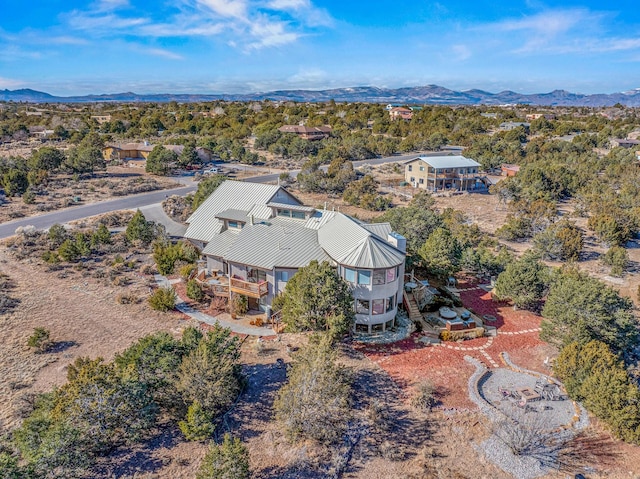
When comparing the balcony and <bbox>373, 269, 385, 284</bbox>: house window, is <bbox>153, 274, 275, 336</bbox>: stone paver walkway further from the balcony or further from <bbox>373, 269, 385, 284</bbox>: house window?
<bbox>373, 269, 385, 284</bbox>: house window

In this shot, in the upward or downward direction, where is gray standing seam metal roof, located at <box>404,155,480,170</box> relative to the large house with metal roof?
upward

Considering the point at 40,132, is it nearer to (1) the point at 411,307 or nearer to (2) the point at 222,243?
(2) the point at 222,243

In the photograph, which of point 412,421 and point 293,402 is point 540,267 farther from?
point 293,402

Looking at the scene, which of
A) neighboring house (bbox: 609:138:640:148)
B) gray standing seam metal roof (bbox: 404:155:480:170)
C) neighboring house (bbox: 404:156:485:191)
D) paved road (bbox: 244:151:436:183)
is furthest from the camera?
neighboring house (bbox: 609:138:640:148)

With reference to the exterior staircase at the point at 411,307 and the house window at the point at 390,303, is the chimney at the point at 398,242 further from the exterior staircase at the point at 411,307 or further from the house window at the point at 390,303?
the exterior staircase at the point at 411,307

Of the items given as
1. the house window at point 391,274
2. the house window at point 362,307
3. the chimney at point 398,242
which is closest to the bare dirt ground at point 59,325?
the house window at point 362,307

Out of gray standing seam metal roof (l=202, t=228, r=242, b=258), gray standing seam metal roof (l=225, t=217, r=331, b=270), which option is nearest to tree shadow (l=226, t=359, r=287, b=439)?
gray standing seam metal roof (l=225, t=217, r=331, b=270)

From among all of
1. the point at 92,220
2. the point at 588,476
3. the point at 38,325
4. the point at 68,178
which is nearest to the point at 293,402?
the point at 588,476

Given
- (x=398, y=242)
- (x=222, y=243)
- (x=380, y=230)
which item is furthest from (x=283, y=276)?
(x=398, y=242)
